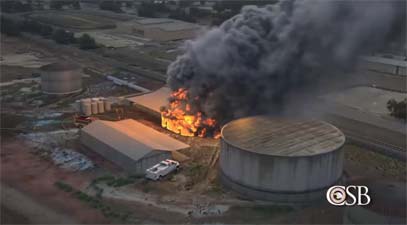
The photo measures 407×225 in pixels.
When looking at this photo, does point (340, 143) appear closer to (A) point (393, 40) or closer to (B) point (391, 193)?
(B) point (391, 193)

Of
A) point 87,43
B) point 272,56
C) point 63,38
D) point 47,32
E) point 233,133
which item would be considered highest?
point 272,56

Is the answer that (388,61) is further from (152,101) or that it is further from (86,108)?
(86,108)

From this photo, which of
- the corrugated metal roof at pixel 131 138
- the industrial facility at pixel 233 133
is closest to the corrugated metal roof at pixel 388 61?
the industrial facility at pixel 233 133

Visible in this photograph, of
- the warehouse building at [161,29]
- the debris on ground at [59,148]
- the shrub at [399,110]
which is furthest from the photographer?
the warehouse building at [161,29]

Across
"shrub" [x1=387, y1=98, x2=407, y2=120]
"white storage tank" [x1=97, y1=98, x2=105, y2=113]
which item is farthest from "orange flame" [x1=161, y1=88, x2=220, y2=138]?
"shrub" [x1=387, y1=98, x2=407, y2=120]

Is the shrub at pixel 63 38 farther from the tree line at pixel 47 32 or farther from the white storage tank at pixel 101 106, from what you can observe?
the white storage tank at pixel 101 106

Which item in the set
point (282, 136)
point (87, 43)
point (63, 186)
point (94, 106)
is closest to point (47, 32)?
point (87, 43)
